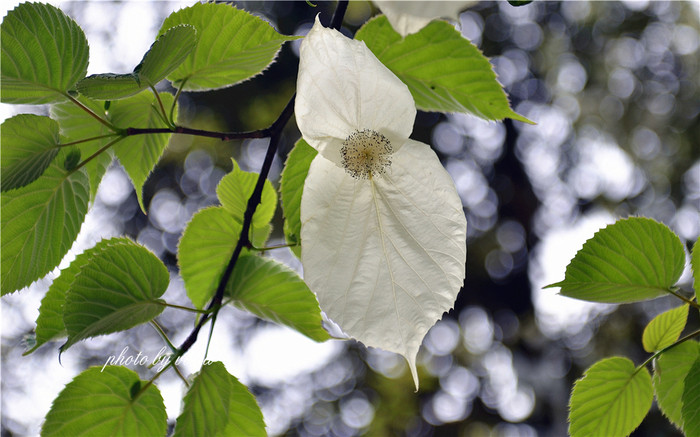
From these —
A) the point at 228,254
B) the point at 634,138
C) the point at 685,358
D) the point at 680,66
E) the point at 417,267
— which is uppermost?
the point at 417,267

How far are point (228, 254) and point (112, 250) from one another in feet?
0.39

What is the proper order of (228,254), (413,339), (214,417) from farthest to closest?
(228,254)
(214,417)
(413,339)

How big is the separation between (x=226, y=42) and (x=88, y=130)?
0.52 feet

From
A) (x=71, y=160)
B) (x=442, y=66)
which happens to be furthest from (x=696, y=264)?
(x=71, y=160)

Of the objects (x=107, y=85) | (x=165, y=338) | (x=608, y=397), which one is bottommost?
(x=608, y=397)

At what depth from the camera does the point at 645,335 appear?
1.70ft

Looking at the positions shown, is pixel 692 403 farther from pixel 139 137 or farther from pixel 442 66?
pixel 139 137

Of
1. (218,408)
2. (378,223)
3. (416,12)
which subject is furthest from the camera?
(218,408)

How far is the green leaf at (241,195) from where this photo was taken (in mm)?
571

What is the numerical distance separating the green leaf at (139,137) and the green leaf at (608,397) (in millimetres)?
432

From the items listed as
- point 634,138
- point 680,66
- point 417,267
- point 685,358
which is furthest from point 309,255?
point 680,66

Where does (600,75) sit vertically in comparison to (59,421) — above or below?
below

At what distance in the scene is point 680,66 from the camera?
4.34 m

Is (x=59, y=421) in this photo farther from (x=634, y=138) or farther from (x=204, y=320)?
(x=634, y=138)
